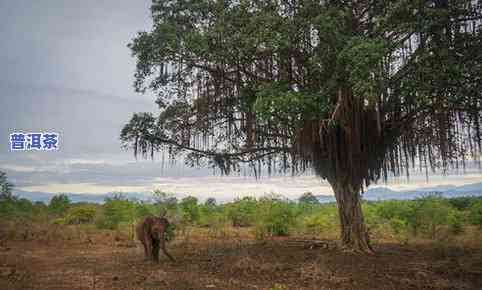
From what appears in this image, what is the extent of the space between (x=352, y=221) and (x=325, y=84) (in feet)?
17.1

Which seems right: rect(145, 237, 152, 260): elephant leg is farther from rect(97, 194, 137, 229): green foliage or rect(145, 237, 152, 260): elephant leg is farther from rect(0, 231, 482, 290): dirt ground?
rect(97, 194, 137, 229): green foliage

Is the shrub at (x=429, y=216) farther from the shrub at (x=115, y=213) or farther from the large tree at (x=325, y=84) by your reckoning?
the shrub at (x=115, y=213)

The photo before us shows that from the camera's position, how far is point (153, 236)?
1639 centimetres

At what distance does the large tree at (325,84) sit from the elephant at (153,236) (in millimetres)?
2787

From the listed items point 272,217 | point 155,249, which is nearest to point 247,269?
point 155,249

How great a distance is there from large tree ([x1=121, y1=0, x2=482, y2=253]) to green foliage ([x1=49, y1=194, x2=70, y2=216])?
34604 millimetres

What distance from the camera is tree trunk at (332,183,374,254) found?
1712cm

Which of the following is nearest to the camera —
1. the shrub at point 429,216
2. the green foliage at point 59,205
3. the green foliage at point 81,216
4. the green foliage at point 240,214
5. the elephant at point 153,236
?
the elephant at point 153,236

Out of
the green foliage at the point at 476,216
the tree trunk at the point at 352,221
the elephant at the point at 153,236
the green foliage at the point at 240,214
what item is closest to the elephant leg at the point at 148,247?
the elephant at the point at 153,236

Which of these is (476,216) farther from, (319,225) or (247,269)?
(247,269)

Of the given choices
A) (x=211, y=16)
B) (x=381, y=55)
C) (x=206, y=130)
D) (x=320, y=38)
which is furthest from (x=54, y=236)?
(x=381, y=55)

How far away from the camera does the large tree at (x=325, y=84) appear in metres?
12.7

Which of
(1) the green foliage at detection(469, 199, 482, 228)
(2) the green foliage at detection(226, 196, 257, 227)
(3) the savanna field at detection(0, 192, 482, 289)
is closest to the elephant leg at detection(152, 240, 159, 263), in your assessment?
(3) the savanna field at detection(0, 192, 482, 289)

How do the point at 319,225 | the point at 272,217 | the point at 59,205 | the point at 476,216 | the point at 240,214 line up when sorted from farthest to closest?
1. the point at 59,205
2. the point at 240,214
3. the point at 476,216
4. the point at 319,225
5. the point at 272,217
